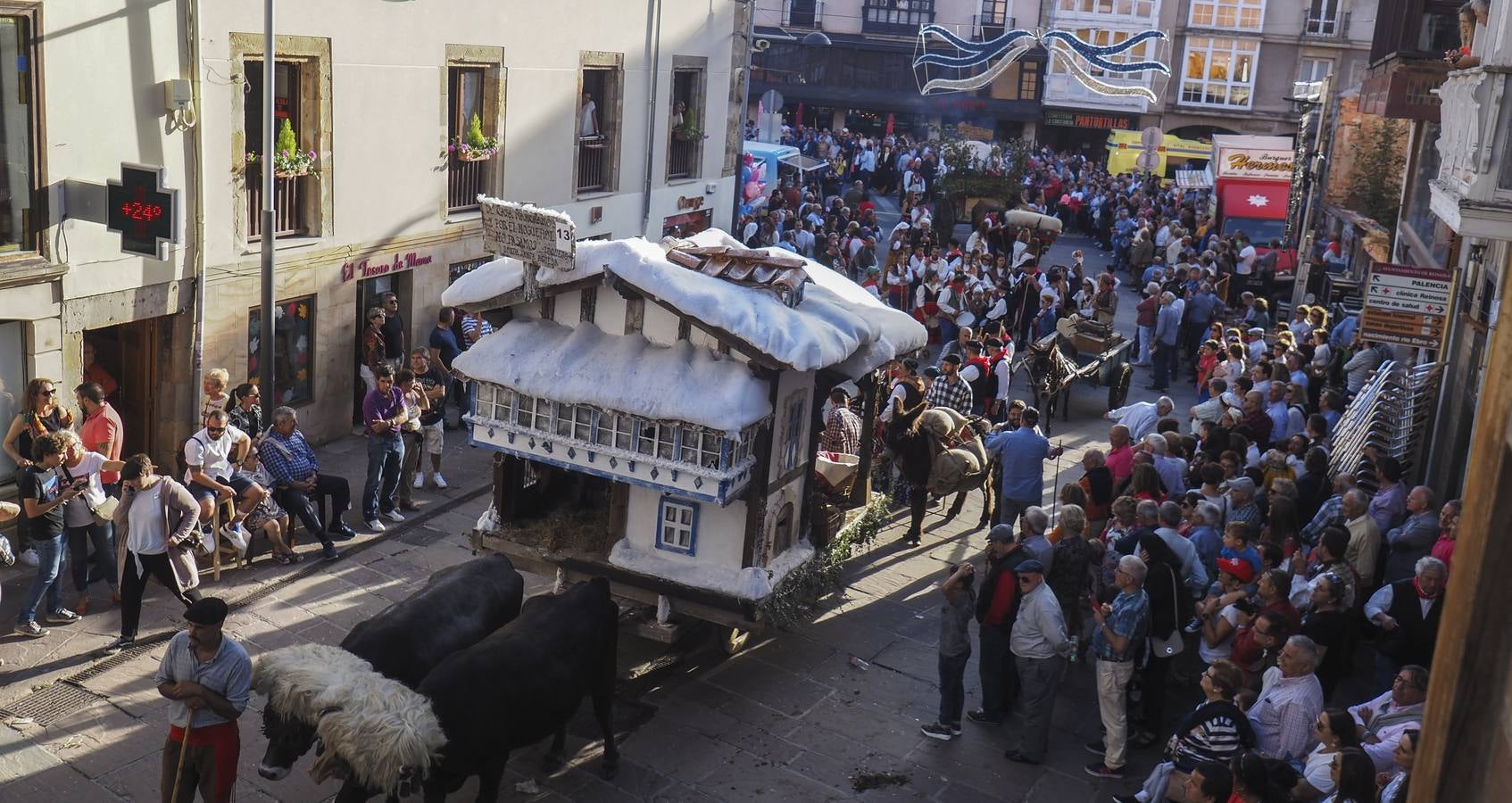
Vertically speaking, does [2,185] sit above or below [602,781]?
above

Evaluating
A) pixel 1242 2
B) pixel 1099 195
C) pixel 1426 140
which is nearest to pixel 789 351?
pixel 1426 140

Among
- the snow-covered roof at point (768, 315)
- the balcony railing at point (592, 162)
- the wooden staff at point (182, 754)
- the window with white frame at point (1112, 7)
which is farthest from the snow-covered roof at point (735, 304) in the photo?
the window with white frame at point (1112, 7)

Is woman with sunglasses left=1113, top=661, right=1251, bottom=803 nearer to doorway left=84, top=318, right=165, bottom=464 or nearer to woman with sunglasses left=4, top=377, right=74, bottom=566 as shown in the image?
woman with sunglasses left=4, top=377, right=74, bottom=566

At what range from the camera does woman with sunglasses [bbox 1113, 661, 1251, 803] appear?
26.5ft

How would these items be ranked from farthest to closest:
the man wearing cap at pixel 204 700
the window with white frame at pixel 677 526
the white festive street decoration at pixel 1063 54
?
the white festive street decoration at pixel 1063 54
the window with white frame at pixel 677 526
the man wearing cap at pixel 204 700

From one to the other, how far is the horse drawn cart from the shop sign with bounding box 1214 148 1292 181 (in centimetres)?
1421

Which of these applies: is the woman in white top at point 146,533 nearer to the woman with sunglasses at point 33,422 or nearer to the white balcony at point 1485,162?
the woman with sunglasses at point 33,422

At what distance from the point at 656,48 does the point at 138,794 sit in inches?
647

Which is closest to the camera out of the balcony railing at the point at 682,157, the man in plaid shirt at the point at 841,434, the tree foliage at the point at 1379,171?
the man in plaid shirt at the point at 841,434

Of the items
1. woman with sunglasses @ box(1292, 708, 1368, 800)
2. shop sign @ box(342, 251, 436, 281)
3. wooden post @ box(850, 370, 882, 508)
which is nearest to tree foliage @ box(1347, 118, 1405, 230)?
wooden post @ box(850, 370, 882, 508)

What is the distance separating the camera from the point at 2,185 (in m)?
12.0

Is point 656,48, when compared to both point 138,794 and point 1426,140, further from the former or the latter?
point 138,794

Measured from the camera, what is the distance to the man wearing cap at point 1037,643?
952 centimetres

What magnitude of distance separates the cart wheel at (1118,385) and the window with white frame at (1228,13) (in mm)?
36925
